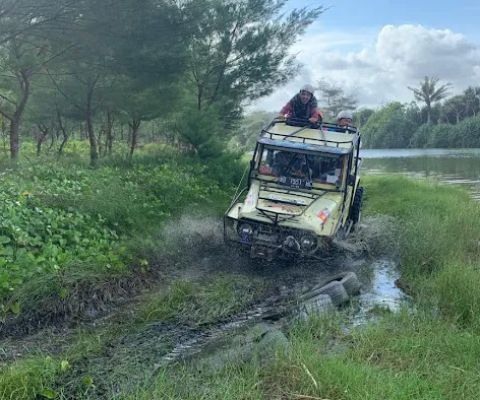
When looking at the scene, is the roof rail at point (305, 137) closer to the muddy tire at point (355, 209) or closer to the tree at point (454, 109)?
the muddy tire at point (355, 209)

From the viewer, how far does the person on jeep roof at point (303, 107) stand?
10.4m

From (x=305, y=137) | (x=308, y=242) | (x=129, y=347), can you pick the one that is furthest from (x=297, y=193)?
(x=129, y=347)

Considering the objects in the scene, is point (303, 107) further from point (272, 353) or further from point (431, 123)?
point (431, 123)

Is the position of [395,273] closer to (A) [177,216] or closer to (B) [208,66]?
(A) [177,216]

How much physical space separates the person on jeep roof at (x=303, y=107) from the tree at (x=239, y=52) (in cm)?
769

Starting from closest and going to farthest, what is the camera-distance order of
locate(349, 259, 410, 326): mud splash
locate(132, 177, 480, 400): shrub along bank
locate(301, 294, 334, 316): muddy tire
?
locate(132, 177, 480, 400): shrub along bank
locate(301, 294, 334, 316): muddy tire
locate(349, 259, 410, 326): mud splash

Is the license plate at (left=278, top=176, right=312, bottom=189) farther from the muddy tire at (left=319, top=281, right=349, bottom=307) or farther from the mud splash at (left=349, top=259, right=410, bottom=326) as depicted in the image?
the muddy tire at (left=319, top=281, right=349, bottom=307)

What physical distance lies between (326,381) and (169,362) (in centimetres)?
176

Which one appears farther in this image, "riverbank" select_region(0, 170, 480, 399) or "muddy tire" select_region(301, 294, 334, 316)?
"muddy tire" select_region(301, 294, 334, 316)

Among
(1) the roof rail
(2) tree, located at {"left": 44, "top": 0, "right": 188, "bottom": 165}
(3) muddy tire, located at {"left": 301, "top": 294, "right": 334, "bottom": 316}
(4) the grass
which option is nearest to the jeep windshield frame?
(1) the roof rail

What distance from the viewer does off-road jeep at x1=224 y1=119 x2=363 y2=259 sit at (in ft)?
26.0

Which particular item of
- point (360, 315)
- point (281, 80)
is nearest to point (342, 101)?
point (281, 80)

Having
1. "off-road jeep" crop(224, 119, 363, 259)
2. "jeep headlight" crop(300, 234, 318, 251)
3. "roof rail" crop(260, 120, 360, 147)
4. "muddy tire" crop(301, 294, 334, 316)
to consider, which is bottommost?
"muddy tire" crop(301, 294, 334, 316)

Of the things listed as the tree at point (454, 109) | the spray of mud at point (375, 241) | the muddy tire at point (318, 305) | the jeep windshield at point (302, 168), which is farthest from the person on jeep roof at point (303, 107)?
the tree at point (454, 109)
